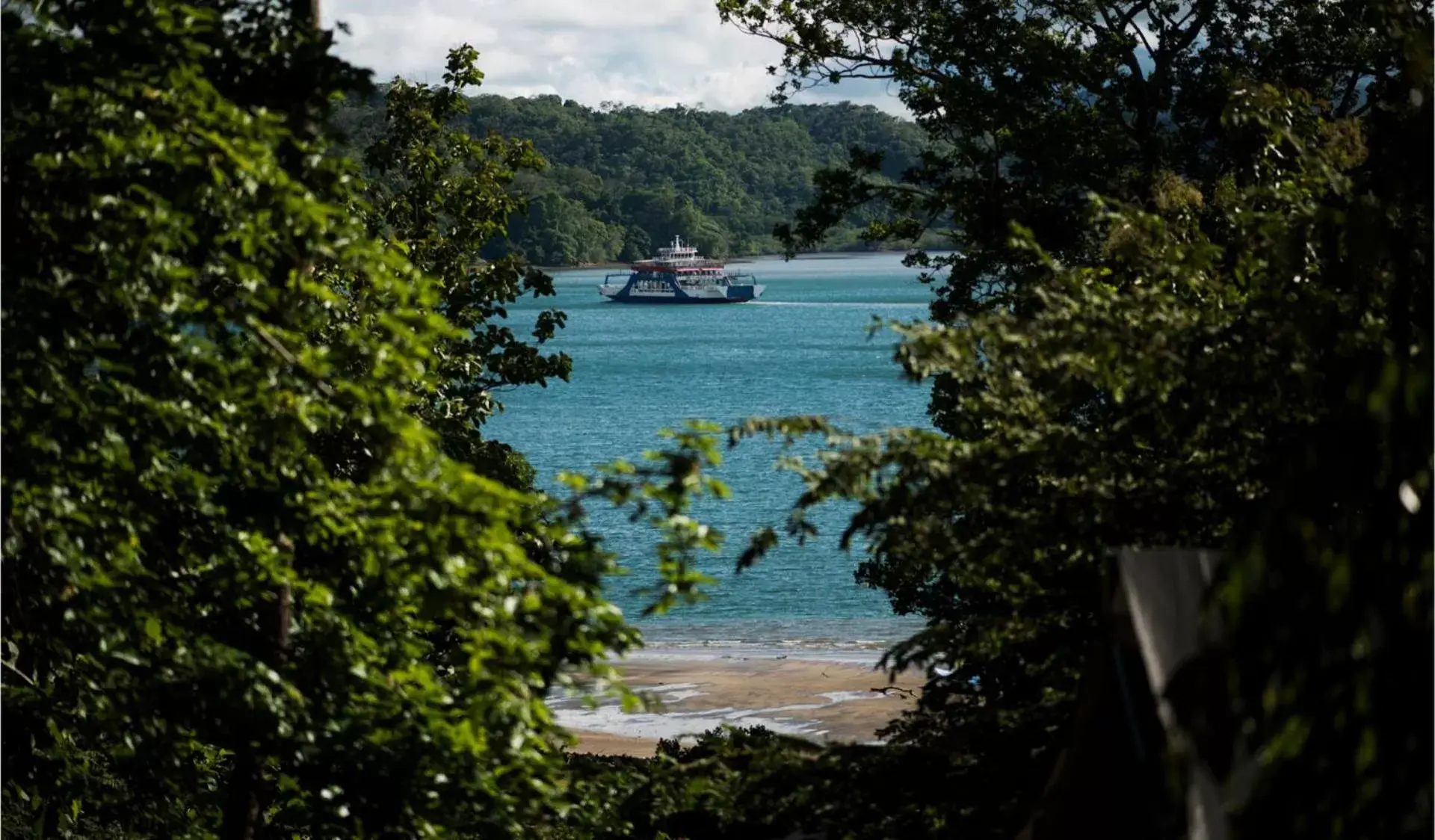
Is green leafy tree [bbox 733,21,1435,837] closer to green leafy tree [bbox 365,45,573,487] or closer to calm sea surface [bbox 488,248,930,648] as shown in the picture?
calm sea surface [bbox 488,248,930,648]

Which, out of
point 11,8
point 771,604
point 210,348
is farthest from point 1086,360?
point 771,604

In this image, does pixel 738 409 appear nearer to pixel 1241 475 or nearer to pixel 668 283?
pixel 668 283

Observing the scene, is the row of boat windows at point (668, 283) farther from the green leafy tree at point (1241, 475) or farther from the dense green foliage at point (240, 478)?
the dense green foliage at point (240, 478)

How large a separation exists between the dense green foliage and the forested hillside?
106 m

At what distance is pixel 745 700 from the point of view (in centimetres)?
3112

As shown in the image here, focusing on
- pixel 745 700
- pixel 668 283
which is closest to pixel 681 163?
pixel 668 283

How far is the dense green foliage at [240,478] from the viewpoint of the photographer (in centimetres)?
551

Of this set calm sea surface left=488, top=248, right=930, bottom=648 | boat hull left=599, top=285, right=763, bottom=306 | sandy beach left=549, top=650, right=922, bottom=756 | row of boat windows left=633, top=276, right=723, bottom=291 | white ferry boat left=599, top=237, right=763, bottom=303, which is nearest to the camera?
sandy beach left=549, top=650, right=922, bottom=756

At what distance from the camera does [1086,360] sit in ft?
19.1

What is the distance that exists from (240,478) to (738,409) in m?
63.6

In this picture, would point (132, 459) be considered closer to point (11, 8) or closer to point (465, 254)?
point (11, 8)

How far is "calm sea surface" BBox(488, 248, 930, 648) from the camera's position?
42031mm

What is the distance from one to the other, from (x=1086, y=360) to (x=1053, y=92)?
14.4 m

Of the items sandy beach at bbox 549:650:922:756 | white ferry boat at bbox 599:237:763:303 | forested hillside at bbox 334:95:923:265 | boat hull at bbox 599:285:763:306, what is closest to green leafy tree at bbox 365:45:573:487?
sandy beach at bbox 549:650:922:756
